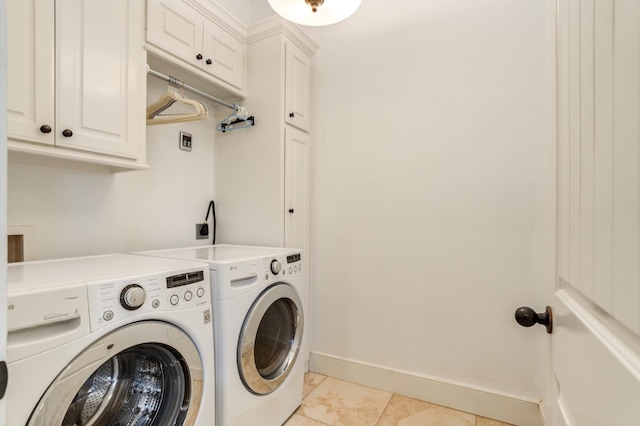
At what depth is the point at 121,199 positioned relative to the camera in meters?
1.70

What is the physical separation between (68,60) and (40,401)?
46.3 inches

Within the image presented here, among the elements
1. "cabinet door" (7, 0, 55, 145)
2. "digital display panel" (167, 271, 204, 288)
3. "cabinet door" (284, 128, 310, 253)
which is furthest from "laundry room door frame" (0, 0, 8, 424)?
"cabinet door" (284, 128, 310, 253)

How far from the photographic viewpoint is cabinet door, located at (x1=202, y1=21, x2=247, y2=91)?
181 cm

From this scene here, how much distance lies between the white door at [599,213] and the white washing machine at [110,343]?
3.63ft

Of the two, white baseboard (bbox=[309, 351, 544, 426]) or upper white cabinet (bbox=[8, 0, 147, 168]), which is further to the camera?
white baseboard (bbox=[309, 351, 544, 426])

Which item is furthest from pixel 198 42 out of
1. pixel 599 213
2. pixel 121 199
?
pixel 599 213

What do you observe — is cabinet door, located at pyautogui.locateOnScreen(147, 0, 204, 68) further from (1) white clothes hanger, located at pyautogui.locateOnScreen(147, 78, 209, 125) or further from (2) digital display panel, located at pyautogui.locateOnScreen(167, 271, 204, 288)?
(2) digital display panel, located at pyautogui.locateOnScreen(167, 271, 204, 288)

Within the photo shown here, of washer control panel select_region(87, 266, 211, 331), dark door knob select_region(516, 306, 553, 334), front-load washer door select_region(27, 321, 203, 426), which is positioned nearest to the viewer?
dark door knob select_region(516, 306, 553, 334)

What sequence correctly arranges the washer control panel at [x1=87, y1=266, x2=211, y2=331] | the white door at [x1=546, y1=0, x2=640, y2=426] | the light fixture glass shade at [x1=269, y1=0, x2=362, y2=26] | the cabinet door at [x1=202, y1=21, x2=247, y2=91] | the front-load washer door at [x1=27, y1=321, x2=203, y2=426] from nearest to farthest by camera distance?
the white door at [x1=546, y1=0, x2=640, y2=426]
the washer control panel at [x1=87, y1=266, x2=211, y2=331]
the front-load washer door at [x1=27, y1=321, x2=203, y2=426]
the light fixture glass shade at [x1=269, y1=0, x2=362, y2=26]
the cabinet door at [x1=202, y1=21, x2=247, y2=91]

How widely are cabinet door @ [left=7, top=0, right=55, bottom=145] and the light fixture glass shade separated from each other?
0.90 m

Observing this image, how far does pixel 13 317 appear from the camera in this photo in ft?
2.36

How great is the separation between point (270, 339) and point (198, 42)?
1.73m

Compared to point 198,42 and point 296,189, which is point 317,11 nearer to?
point 198,42

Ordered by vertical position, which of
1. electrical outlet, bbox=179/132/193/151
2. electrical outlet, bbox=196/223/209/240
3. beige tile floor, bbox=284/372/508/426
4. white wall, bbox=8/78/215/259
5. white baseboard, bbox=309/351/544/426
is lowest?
beige tile floor, bbox=284/372/508/426
